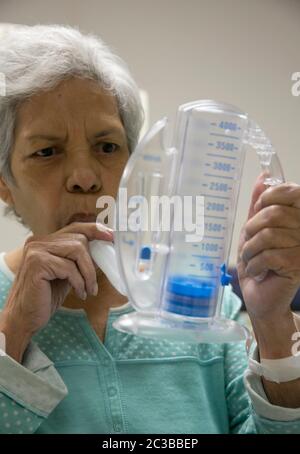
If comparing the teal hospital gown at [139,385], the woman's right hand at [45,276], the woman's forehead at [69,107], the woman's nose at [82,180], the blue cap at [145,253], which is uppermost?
the woman's forehead at [69,107]

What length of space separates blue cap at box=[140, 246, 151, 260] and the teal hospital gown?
0.29 meters

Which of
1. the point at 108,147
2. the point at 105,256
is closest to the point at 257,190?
the point at 105,256

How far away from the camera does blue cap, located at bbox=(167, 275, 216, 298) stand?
0.58 m

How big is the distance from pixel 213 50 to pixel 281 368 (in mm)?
1558

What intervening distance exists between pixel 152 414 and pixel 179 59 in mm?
1479

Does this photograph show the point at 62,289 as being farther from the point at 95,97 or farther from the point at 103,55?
the point at 103,55

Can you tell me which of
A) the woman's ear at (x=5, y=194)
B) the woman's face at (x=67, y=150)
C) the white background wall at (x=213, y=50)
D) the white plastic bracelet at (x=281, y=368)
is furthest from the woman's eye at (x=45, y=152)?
the white background wall at (x=213, y=50)

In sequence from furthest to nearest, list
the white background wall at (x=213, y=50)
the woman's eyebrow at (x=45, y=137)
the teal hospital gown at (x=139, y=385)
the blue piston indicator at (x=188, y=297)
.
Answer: the white background wall at (x=213, y=50) → the woman's eyebrow at (x=45, y=137) → the teal hospital gown at (x=139, y=385) → the blue piston indicator at (x=188, y=297)

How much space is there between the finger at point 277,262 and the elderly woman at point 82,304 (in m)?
0.04

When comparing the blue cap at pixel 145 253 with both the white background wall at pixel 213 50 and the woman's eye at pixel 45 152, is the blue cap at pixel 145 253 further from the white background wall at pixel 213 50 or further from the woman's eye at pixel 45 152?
the white background wall at pixel 213 50

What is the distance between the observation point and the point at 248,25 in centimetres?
202

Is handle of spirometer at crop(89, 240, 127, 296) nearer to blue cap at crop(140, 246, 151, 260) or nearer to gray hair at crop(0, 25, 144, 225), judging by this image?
blue cap at crop(140, 246, 151, 260)

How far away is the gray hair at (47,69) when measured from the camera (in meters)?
0.91

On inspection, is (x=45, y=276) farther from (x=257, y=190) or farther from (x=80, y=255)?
(x=257, y=190)
